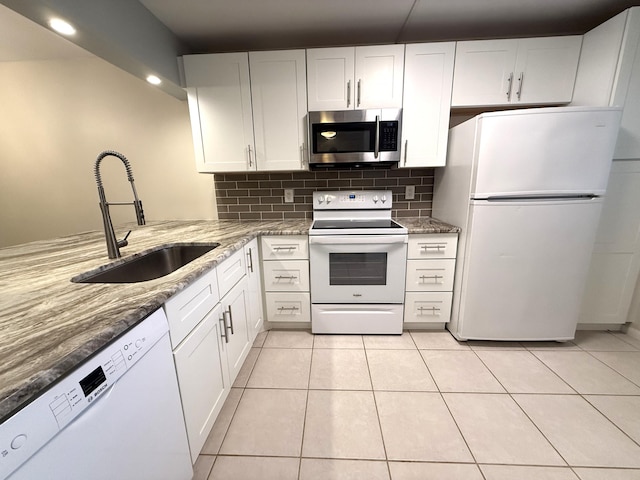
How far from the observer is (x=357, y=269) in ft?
6.35

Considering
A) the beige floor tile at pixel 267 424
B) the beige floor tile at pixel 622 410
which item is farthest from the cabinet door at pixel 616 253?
the beige floor tile at pixel 267 424

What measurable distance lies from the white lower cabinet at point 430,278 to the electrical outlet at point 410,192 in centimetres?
58

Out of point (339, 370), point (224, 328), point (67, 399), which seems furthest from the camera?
point (339, 370)

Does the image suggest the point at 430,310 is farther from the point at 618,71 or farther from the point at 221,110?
the point at 221,110

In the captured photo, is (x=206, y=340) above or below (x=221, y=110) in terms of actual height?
below

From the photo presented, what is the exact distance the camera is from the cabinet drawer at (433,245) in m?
1.88

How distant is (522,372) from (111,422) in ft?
7.01

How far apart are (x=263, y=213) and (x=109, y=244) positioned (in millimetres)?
1338

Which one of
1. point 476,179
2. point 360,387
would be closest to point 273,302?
point 360,387

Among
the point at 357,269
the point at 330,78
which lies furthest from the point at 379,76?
the point at 357,269

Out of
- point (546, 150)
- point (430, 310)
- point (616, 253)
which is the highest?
point (546, 150)

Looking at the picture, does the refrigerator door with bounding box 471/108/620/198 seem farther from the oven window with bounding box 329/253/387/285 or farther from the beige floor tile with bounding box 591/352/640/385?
the beige floor tile with bounding box 591/352/640/385

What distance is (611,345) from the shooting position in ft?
6.07

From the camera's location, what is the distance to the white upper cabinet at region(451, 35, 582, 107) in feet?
5.80
